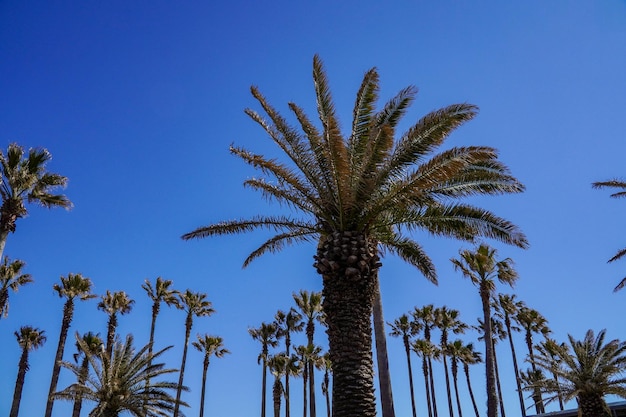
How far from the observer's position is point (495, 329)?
2125 inches

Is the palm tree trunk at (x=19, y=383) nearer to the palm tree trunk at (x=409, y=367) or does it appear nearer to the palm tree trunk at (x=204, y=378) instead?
the palm tree trunk at (x=204, y=378)

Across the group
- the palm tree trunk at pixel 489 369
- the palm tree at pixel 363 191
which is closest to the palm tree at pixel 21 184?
the palm tree at pixel 363 191

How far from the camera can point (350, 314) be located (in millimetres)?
13383

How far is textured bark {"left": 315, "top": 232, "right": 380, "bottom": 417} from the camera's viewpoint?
12.4 metres

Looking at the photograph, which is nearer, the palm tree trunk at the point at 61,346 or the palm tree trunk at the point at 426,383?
the palm tree trunk at the point at 61,346

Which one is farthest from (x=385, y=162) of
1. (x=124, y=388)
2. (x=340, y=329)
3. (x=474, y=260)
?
(x=124, y=388)

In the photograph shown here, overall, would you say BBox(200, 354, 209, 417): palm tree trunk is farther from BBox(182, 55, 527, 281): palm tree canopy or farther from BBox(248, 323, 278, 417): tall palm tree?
BBox(182, 55, 527, 281): palm tree canopy

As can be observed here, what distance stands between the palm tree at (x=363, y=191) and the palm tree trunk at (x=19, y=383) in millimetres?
32386

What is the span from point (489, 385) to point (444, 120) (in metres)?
16.5

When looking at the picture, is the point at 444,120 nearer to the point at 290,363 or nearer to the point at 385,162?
the point at 385,162

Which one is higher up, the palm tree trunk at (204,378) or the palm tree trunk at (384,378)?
the palm tree trunk at (204,378)

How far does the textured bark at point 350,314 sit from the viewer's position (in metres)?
12.4

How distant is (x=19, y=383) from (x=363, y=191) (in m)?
38.2

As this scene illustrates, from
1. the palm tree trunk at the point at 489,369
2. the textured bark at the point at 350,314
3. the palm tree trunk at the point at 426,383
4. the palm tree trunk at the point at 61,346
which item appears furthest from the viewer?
the palm tree trunk at the point at 426,383
